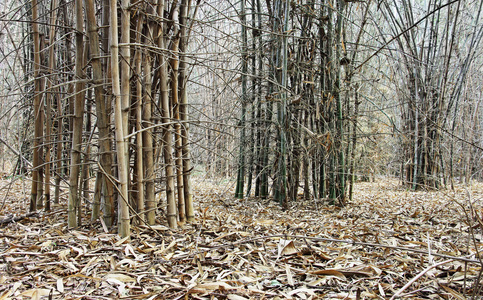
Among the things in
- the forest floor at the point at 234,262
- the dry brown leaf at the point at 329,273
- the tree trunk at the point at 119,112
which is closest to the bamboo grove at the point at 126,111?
the tree trunk at the point at 119,112

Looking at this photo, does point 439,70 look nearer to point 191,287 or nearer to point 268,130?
point 268,130

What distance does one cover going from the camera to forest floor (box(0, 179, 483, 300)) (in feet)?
4.02

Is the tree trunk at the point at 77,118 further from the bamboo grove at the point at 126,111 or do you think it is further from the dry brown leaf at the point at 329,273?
the dry brown leaf at the point at 329,273

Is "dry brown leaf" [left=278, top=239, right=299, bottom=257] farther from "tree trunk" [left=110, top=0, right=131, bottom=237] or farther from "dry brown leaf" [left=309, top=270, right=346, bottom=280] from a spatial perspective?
"tree trunk" [left=110, top=0, right=131, bottom=237]

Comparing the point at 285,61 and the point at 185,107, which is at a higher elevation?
the point at 285,61

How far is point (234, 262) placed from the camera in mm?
1550

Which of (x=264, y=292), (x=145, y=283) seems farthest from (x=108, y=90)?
(x=264, y=292)

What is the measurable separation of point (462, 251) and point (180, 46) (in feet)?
6.93

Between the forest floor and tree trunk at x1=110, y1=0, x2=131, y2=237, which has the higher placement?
→ tree trunk at x1=110, y1=0, x2=131, y2=237

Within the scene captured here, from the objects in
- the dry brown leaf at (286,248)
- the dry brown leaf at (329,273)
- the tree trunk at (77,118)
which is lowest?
the dry brown leaf at (329,273)

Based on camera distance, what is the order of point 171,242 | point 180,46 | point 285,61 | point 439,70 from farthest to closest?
point 439,70 < point 285,61 < point 180,46 < point 171,242

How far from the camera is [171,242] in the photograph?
70.1 inches

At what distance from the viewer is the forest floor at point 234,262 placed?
1.23m

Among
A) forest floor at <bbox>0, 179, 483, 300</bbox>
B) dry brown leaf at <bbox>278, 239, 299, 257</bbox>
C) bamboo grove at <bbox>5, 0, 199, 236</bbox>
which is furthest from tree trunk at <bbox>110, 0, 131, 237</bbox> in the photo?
dry brown leaf at <bbox>278, 239, 299, 257</bbox>
